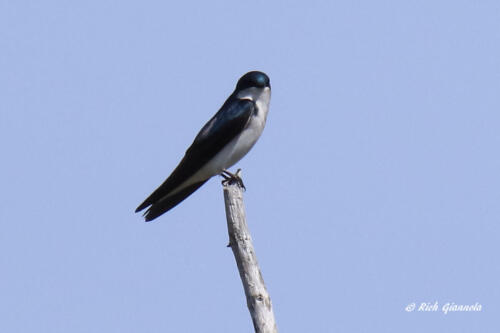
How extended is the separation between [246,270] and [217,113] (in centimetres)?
341

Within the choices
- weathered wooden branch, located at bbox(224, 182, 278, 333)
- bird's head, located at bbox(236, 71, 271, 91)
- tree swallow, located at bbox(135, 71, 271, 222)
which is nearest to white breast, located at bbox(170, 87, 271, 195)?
tree swallow, located at bbox(135, 71, 271, 222)

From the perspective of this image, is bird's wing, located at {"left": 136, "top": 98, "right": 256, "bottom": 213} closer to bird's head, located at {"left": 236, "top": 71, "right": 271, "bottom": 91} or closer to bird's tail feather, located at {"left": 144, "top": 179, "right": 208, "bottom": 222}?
bird's tail feather, located at {"left": 144, "top": 179, "right": 208, "bottom": 222}

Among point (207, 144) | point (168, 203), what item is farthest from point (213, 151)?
point (168, 203)

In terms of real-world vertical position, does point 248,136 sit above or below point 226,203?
above

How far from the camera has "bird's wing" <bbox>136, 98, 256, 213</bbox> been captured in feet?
31.6

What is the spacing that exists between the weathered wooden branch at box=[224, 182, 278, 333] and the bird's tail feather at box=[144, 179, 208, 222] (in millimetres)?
2094

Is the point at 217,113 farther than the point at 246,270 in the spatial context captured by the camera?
Yes

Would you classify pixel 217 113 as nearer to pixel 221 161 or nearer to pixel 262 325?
pixel 221 161

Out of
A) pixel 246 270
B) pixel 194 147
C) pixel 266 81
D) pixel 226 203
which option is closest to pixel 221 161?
pixel 194 147

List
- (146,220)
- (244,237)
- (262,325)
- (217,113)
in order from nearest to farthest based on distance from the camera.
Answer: (262,325) → (244,237) → (146,220) → (217,113)

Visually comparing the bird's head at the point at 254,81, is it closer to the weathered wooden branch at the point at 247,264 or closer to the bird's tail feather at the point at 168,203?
the bird's tail feather at the point at 168,203

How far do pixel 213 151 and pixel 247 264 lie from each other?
2.90 metres

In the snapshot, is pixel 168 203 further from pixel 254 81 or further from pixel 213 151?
pixel 254 81

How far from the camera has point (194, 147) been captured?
9.81 m
